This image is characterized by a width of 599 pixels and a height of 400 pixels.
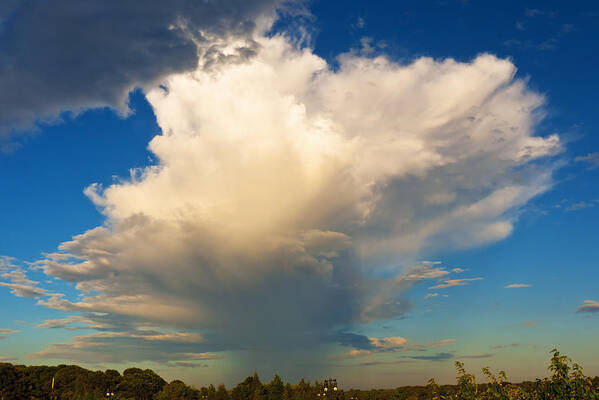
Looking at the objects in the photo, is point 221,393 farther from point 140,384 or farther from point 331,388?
point 331,388

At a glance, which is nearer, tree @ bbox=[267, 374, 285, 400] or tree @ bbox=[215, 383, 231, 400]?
tree @ bbox=[215, 383, 231, 400]

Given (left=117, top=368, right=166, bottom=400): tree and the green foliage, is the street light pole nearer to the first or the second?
the green foliage

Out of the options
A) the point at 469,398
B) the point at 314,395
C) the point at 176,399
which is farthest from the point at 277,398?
the point at 469,398

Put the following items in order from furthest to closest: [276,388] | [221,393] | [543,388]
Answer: [276,388], [221,393], [543,388]

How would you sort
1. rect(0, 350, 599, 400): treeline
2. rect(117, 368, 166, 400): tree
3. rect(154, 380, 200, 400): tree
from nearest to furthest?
rect(0, 350, 599, 400): treeline < rect(154, 380, 200, 400): tree < rect(117, 368, 166, 400): tree

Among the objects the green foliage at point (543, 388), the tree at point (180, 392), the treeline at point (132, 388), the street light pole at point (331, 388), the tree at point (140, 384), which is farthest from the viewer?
the tree at point (140, 384)

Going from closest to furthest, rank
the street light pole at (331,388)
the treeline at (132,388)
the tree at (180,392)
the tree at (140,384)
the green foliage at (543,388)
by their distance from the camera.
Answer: the green foliage at (543,388), the street light pole at (331,388), the treeline at (132,388), the tree at (180,392), the tree at (140,384)

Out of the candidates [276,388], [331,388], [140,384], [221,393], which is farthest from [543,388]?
[140,384]

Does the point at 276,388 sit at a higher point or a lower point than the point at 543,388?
lower

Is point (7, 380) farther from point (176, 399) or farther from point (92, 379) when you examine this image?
point (176, 399)

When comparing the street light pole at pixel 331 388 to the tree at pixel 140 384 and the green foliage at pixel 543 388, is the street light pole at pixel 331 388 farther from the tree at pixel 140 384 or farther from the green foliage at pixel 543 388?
the tree at pixel 140 384

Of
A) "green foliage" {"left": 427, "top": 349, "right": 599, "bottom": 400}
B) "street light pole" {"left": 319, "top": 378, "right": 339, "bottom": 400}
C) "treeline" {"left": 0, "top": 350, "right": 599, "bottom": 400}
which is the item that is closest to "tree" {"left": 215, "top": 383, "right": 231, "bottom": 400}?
"treeline" {"left": 0, "top": 350, "right": 599, "bottom": 400}

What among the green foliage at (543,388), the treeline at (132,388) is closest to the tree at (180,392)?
the treeline at (132,388)

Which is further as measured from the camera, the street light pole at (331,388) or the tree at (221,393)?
the tree at (221,393)
